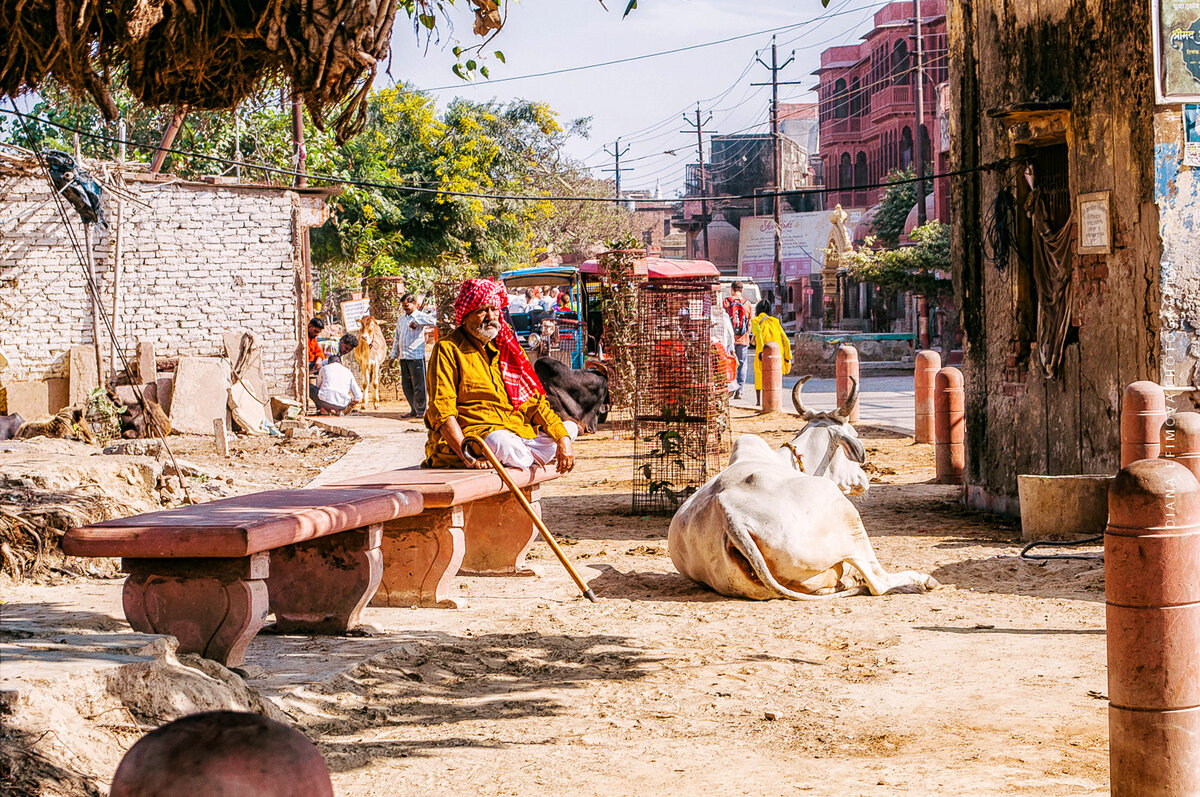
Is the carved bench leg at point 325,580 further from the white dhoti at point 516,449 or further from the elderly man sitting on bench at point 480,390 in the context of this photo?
the white dhoti at point 516,449

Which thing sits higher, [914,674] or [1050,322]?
[1050,322]

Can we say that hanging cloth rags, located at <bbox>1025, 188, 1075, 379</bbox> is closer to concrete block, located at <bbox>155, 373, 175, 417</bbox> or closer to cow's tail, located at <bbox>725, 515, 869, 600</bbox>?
cow's tail, located at <bbox>725, 515, 869, 600</bbox>

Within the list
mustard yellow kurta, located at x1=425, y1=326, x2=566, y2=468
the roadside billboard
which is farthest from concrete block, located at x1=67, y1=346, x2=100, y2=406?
the roadside billboard

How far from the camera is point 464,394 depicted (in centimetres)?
798

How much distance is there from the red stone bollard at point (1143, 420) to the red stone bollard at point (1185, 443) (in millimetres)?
393

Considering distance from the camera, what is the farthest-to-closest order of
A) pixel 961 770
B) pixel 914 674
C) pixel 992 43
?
pixel 992 43
pixel 914 674
pixel 961 770

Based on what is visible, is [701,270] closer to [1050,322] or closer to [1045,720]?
[1050,322]

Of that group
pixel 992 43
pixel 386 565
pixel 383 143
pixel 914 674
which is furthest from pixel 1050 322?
pixel 383 143

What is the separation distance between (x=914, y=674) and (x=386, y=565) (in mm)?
3200

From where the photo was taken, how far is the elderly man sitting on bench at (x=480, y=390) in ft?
25.7

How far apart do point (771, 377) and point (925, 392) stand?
543 centimetres

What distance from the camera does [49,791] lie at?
12.2 ft

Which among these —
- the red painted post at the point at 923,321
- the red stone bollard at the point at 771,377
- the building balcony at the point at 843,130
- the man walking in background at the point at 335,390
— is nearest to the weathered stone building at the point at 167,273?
the man walking in background at the point at 335,390

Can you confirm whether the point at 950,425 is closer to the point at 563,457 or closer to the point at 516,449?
the point at 563,457
